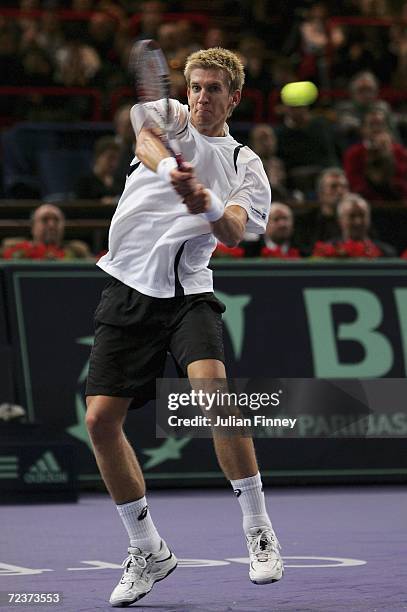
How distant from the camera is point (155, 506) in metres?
9.11

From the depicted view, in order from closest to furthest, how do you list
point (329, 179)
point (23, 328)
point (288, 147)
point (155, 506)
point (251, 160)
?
point (251, 160), point (155, 506), point (23, 328), point (329, 179), point (288, 147)

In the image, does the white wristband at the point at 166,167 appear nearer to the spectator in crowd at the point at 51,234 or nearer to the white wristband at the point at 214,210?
the white wristband at the point at 214,210

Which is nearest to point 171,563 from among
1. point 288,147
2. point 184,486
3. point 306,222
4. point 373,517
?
point 373,517

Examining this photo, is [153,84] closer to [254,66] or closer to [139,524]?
[139,524]

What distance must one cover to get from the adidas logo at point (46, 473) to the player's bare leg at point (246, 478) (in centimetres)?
393

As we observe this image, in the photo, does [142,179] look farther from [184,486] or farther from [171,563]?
[184,486]

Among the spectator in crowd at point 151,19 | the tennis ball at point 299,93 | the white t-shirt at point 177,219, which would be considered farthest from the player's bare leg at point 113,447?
the spectator in crowd at point 151,19

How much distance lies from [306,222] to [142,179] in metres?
7.14

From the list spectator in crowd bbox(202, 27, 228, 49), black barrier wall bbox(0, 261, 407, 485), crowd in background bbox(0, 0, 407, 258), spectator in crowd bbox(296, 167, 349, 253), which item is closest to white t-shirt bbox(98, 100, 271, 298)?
black barrier wall bbox(0, 261, 407, 485)

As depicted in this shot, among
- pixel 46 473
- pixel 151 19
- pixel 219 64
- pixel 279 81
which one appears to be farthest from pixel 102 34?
pixel 219 64

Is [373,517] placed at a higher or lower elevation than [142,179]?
lower

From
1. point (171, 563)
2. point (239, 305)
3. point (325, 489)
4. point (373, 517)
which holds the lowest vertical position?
point (325, 489)

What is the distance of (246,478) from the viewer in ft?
18.3

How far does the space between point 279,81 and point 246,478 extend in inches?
477
